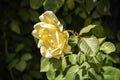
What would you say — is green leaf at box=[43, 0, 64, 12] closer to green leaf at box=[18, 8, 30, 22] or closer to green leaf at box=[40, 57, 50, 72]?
green leaf at box=[40, 57, 50, 72]

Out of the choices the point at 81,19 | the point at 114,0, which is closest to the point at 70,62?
the point at 81,19

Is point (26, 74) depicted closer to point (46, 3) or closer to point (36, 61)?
point (36, 61)

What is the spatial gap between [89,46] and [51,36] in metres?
0.15

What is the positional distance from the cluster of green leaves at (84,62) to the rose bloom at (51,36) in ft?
0.22

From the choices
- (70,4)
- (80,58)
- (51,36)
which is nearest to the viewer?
(51,36)

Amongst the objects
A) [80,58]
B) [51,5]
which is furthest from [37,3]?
[80,58]

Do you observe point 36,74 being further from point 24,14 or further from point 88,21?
point 88,21

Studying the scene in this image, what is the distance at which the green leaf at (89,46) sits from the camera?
1485mm

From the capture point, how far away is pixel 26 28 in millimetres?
2207

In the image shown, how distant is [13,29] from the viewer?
7.18 feet

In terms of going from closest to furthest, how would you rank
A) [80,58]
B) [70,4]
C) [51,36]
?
1. [51,36]
2. [80,58]
3. [70,4]

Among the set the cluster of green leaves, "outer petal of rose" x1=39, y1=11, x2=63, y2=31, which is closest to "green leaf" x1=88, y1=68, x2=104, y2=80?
the cluster of green leaves

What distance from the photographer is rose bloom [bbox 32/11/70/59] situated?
4.84ft

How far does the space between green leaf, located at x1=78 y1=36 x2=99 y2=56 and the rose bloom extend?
2.3 inches
